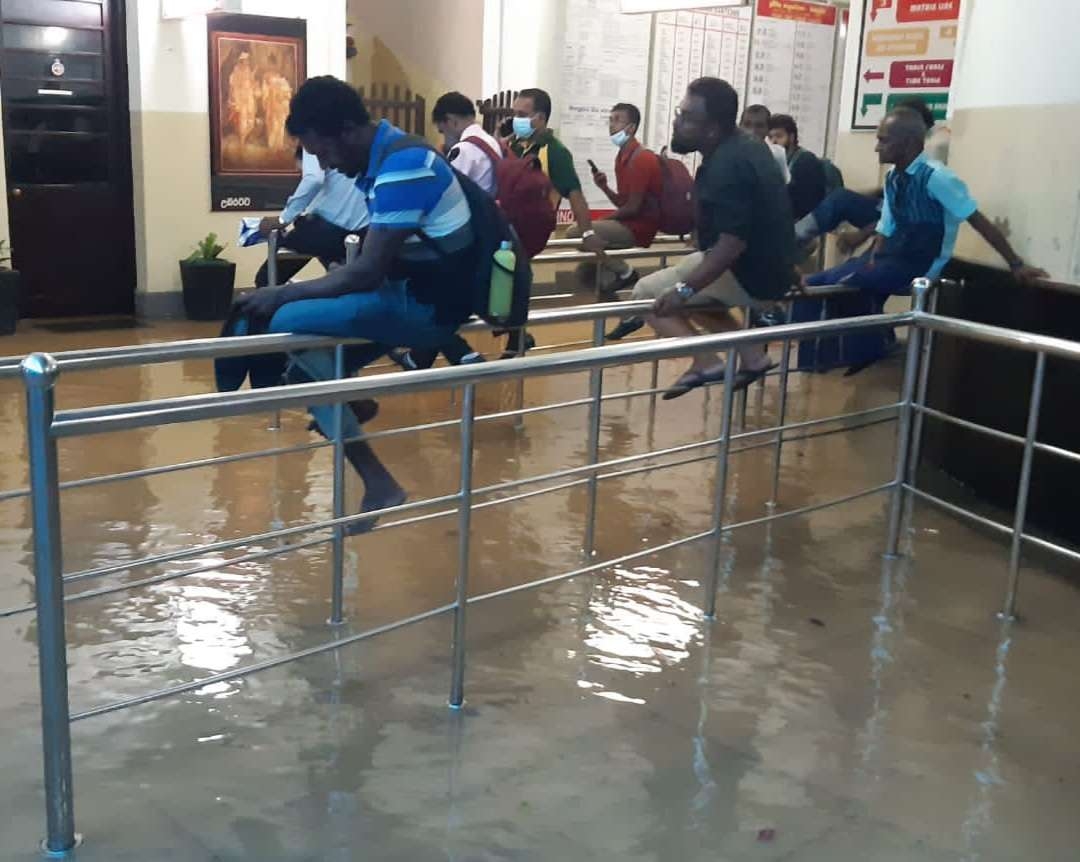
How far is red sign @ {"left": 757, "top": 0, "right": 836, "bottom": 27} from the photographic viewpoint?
34.3 ft

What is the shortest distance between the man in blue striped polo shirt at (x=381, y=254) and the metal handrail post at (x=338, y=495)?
59 millimetres

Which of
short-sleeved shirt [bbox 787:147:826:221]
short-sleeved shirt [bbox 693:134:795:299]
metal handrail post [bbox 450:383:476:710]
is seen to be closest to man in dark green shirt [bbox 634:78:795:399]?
short-sleeved shirt [bbox 693:134:795:299]

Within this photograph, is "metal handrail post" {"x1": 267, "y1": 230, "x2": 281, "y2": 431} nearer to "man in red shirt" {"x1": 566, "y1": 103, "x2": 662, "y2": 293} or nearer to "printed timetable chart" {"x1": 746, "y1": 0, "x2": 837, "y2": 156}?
"man in red shirt" {"x1": 566, "y1": 103, "x2": 662, "y2": 293}

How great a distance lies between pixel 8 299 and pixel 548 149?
3.43 meters

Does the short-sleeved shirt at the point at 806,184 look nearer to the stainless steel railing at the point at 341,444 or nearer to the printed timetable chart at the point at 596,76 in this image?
the printed timetable chart at the point at 596,76

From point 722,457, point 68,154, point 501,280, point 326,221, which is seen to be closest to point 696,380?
point 722,457

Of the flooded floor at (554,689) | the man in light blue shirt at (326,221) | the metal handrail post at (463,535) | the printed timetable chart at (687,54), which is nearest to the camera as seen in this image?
the flooded floor at (554,689)

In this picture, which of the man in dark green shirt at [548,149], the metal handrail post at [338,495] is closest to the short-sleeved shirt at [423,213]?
the metal handrail post at [338,495]

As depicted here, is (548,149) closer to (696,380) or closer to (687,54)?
(696,380)

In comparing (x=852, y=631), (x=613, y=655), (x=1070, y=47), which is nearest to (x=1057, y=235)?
(x=1070, y=47)

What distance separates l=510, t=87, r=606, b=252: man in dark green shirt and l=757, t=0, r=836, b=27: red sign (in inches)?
179

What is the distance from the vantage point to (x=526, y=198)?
6137 millimetres

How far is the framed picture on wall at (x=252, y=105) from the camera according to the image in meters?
7.89

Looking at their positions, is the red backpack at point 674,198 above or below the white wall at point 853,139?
below
